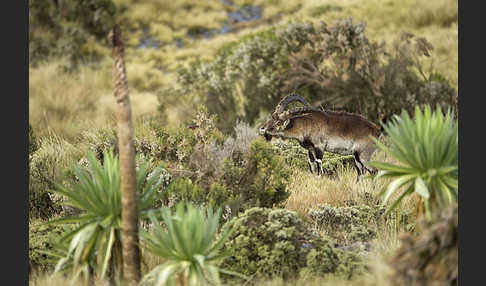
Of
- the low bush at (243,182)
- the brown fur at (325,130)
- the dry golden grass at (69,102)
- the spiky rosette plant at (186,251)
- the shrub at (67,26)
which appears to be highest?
the shrub at (67,26)

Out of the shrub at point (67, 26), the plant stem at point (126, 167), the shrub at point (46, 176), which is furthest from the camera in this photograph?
the shrub at point (67, 26)

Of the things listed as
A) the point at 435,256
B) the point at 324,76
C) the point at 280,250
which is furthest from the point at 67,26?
the point at 435,256

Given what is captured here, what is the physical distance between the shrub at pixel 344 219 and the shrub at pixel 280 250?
0.81m

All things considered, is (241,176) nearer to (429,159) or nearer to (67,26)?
(429,159)

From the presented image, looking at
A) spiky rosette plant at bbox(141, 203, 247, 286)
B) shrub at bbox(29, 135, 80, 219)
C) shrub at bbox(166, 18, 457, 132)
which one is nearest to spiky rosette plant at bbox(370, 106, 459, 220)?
spiky rosette plant at bbox(141, 203, 247, 286)

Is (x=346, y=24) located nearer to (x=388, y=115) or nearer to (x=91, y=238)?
(x=388, y=115)

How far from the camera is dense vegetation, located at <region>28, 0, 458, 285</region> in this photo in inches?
124

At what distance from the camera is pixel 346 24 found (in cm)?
950

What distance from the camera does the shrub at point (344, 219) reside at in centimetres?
483

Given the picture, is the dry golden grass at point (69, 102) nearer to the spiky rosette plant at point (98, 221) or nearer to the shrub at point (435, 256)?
the spiky rosette plant at point (98, 221)

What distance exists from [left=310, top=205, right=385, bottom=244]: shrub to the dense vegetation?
0.02 m

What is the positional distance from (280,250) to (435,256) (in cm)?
139

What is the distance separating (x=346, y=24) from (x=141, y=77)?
27.6 ft

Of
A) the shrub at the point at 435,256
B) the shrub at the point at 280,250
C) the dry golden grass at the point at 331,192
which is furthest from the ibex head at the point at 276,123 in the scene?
the shrub at the point at 435,256
